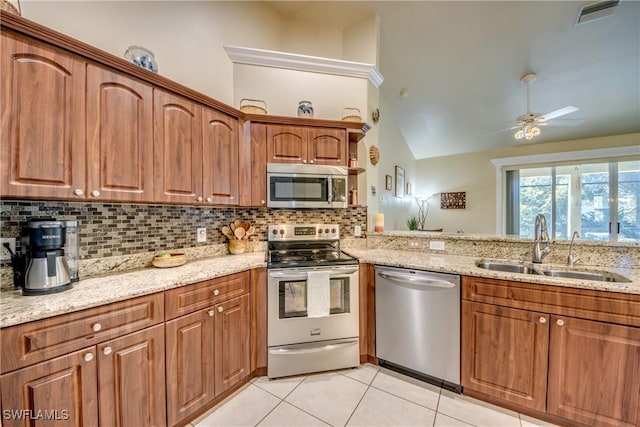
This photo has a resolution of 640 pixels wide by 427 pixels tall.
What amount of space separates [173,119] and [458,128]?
16.7 feet

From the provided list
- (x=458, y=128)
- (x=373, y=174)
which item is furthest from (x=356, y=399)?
(x=458, y=128)

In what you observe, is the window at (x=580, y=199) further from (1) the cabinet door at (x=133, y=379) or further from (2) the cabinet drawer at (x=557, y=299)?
(1) the cabinet door at (x=133, y=379)

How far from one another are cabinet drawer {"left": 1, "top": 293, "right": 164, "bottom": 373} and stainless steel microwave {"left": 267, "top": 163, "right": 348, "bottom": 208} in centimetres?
122

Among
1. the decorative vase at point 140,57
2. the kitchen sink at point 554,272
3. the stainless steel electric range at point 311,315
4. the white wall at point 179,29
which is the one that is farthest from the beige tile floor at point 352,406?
the white wall at point 179,29

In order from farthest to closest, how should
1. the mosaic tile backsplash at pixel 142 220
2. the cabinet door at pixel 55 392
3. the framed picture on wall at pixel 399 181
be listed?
the framed picture on wall at pixel 399 181
the mosaic tile backsplash at pixel 142 220
the cabinet door at pixel 55 392

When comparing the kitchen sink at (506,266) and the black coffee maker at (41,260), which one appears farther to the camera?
the kitchen sink at (506,266)

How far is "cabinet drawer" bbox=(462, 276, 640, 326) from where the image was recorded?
1.33m

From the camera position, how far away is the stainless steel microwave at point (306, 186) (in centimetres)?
227

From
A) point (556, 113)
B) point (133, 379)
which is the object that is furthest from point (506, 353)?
point (556, 113)

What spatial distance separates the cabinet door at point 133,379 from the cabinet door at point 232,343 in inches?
13.9

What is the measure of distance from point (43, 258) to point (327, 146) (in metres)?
2.04

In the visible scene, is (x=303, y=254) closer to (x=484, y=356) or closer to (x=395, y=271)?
(x=395, y=271)

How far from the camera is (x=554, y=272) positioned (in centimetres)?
181

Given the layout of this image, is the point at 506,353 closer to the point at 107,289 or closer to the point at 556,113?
the point at 107,289
